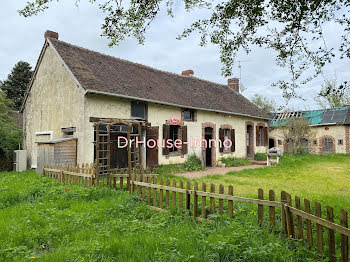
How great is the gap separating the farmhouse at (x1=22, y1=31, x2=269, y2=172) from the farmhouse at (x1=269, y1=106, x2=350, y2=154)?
10.2m

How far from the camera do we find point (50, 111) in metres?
12.8

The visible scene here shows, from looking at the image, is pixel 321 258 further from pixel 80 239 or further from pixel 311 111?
pixel 311 111

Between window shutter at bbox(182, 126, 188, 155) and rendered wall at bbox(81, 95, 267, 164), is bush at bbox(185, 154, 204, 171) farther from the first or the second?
window shutter at bbox(182, 126, 188, 155)

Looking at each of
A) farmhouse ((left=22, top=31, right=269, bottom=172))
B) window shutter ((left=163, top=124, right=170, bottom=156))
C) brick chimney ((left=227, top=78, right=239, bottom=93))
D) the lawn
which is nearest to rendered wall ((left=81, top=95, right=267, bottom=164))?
farmhouse ((left=22, top=31, right=269, bottom=172))

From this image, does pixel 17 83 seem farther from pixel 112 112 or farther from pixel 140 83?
pixel 112 112

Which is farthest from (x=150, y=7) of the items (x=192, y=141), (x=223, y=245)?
(x=192, y=141)

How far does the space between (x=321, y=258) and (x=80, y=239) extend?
320 centimetres

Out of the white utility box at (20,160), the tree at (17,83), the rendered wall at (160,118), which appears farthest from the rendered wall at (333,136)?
the tree at (17,83)

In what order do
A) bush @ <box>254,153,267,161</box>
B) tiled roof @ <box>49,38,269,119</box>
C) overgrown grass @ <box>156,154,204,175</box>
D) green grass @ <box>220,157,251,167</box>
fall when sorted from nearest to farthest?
tiled roof @ <box>49,38,269,119</box>, overgrown grass @ <box>156,154,204,175</box>, green grass @ <box>220,157,251,167</box>, bush @ <box>254,153,267,161</box>

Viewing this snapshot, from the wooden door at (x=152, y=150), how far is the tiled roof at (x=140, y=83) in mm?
1468

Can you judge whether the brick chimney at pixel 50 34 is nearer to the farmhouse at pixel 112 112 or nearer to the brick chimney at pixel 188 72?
A: the farmhouse at pixel 112 112

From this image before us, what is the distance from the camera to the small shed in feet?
33.6

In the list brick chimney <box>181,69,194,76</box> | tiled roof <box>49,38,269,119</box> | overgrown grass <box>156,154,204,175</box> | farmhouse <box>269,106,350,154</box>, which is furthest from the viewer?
farmhouse <box>269,106,350,154</box>

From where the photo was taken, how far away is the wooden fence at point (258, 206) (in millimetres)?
3123
